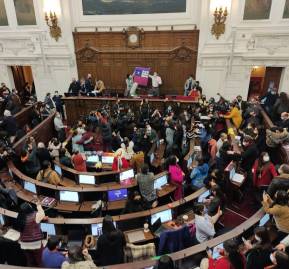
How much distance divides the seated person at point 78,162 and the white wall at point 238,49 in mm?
7037

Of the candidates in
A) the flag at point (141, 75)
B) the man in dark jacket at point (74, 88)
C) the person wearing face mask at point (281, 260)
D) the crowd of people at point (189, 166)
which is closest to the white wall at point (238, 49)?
the crowd of people at point (189, 166)

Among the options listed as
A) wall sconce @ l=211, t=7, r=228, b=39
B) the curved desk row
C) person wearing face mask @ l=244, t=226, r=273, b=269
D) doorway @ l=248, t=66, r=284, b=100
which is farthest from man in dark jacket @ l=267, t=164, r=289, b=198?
wall sconce @ l=211, t=7, r=228, b=39

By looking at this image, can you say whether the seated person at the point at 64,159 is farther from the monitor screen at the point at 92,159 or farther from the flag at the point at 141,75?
the flag at the point at 141,75

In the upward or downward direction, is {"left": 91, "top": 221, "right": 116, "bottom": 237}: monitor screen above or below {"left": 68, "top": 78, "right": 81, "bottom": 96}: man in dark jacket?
below

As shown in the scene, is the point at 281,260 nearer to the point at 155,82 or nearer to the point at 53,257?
the point at 53,257

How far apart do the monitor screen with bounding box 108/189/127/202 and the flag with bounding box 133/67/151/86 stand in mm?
6840

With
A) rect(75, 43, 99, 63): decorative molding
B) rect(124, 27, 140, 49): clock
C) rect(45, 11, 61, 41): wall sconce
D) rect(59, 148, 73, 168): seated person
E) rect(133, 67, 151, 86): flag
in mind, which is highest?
rect(45, 11, 61, 41): wall sconce

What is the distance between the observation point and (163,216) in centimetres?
483

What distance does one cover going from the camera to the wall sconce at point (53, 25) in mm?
11375

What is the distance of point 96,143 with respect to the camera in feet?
25.9

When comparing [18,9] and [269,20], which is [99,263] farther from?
[18,9]

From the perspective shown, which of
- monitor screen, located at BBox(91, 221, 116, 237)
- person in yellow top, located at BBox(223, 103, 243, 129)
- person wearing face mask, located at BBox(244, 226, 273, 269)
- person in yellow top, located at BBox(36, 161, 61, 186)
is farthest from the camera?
person in yellow top, located at BBox(223, 103, 243, 129)

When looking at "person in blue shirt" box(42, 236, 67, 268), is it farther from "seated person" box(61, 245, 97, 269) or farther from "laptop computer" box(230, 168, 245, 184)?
"laptop computer" box(230, 168, 245, 184)

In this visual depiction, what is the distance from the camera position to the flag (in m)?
11.5
